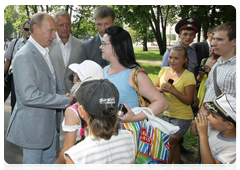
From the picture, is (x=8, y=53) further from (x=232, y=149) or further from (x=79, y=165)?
(x=232, y=149)

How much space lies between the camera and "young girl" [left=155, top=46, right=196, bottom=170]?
3.08 metres

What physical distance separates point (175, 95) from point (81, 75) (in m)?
1.55

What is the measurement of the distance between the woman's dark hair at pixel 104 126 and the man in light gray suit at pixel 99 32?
6.28ft

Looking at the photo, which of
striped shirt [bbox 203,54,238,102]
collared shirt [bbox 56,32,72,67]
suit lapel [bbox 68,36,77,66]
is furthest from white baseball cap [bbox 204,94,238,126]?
collared shirt [bbox 56,32,72,67]

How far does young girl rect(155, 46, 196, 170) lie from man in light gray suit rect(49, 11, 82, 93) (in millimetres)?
1568

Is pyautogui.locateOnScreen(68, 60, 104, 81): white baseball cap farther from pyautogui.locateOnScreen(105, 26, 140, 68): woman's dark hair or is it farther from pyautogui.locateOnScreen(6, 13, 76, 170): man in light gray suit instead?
pyautogui.locateOnScreen(6, 13, 76, 170): man in light gray suit

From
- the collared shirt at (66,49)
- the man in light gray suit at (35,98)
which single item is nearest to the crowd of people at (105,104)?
the man in light gray suit at (35,98)

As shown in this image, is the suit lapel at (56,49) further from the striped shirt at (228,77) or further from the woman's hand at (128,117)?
the striped shirt at (228,77)

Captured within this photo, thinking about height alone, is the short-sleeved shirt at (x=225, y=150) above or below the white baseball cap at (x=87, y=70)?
below

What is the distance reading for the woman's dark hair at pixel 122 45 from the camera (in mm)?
2213

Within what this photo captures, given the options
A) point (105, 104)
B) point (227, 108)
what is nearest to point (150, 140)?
point (105, 104)

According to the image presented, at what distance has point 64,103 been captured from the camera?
2404 millimetres

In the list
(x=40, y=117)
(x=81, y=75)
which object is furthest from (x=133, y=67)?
(x=40, y=117)

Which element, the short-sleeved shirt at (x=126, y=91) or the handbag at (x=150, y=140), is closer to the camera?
the handbag at (x=150, y=140)
